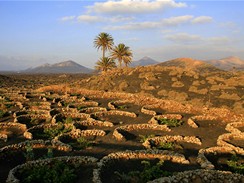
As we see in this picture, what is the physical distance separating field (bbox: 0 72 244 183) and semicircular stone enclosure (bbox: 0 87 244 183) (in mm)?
60

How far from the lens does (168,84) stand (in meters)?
52.8

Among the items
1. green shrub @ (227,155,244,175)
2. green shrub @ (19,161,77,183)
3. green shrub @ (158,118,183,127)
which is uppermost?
green shrub @ (19,161,77,183)

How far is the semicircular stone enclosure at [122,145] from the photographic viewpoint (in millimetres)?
17938

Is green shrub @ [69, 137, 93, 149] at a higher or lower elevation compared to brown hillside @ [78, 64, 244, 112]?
lower

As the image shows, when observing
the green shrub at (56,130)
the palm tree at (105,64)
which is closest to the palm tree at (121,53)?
the palm tree at (105,64)

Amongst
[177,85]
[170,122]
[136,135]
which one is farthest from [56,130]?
[177,85]

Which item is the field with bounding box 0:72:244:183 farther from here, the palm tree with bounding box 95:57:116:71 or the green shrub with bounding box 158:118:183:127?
the palm tree with bounding box 95:57:116:71

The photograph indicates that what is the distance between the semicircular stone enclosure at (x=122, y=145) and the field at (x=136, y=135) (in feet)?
0.20

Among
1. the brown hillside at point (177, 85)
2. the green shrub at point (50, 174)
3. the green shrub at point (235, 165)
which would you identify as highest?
the brown hillside at point (177, 85)

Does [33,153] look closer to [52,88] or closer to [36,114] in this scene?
[36,114]

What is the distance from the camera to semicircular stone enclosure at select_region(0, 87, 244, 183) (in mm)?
17938

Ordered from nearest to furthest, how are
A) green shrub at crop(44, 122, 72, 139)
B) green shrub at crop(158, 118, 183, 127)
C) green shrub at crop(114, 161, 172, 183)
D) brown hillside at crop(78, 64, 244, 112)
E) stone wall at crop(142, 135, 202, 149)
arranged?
green shrub at crop(114, 161, 172, 183)
stone wall at crop(142, 135, 202, 149)
green shrub at crop(44, 122, 72, 139)
green shrub at crop(158, 118, 183, 127)
brown hillside at crop(78, 64, 244, 112)

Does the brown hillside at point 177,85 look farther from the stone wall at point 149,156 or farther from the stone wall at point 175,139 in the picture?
the stone wall at point 149,156

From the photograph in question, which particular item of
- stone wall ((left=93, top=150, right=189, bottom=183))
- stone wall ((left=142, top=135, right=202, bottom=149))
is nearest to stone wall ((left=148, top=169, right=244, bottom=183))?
stone wall ((left=93, top=150, right=189, bottom=183))
